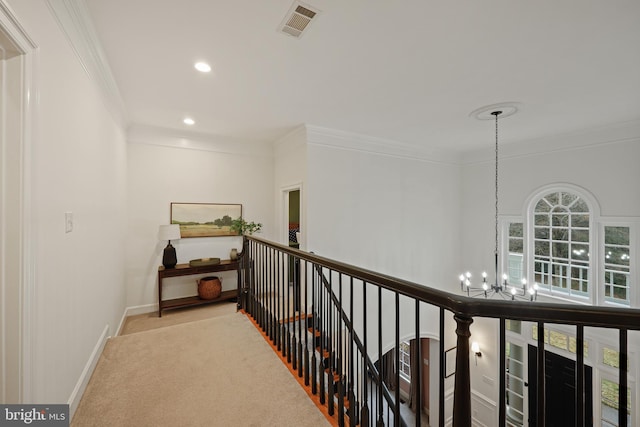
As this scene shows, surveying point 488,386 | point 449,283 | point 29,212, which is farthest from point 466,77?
point 488,386

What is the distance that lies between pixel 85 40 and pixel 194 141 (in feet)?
8.11

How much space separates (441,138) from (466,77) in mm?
2214

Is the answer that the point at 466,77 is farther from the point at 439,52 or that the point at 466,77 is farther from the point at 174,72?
the point at 174,72

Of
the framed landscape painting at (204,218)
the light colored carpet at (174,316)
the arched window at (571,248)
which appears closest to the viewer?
the light colored carpet at (174,316)

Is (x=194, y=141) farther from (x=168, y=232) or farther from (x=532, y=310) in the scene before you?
(x=532, y=310)

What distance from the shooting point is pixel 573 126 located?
13.2 feet

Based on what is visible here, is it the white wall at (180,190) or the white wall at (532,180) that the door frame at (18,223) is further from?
the white wall at (532,180)

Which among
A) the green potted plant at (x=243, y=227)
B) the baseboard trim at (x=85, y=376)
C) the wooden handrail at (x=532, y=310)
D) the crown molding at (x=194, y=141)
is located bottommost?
the baseboard trim at (x=85, y=376)

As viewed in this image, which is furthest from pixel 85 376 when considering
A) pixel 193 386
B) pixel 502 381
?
pixel 502 381

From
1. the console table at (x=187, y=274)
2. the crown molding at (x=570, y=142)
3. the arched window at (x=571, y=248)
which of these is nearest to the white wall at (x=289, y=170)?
the console table at (x=187, y=274)

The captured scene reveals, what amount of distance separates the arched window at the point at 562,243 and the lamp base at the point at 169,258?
20.3 feet

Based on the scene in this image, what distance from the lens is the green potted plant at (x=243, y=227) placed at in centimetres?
455

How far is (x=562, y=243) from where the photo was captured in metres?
4.52

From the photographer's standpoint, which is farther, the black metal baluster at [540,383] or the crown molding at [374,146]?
the crown molding at [374,146]
